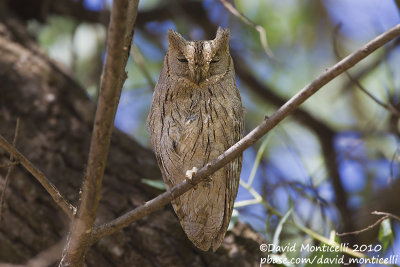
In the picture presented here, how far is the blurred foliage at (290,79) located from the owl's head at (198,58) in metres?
0.93

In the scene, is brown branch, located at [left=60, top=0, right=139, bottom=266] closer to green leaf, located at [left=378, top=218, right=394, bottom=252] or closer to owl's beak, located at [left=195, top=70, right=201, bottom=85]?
owl's beak, located at [left=195, top=70, right=201, bottom=85]

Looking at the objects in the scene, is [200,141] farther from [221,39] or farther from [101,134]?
[101,134]

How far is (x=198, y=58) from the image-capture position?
2.69 meters

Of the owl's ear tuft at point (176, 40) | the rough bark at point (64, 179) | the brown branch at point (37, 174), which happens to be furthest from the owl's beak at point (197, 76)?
the brown branch at point (37, 174)

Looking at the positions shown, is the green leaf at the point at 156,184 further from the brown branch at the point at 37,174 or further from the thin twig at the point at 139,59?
the brown branch at the point at 37,174

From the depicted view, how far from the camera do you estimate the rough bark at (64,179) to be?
9.46 ft

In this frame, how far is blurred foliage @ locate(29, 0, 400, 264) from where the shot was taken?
153 inches

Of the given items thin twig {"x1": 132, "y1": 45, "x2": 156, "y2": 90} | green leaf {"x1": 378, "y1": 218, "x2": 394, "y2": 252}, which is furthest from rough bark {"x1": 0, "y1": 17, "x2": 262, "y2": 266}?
green leaf {"x1": 378, "y1": 218, "x2": 394, "y2": 252}

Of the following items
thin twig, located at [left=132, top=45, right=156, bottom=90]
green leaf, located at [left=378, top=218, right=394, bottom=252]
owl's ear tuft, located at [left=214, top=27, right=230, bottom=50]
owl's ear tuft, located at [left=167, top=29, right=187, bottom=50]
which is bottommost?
green leaf, located at [left=378, top=218, right=394, bottom=252]

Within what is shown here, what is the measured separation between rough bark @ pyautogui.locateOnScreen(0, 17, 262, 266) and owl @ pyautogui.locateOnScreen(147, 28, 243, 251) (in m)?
0.31

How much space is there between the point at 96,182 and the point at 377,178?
10.1 ft

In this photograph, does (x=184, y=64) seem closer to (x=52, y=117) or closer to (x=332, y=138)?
(x=52, y=117)

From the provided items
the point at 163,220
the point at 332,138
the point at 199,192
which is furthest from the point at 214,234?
the point at 332,138

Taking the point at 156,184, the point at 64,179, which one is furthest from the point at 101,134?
the point at 64,179
